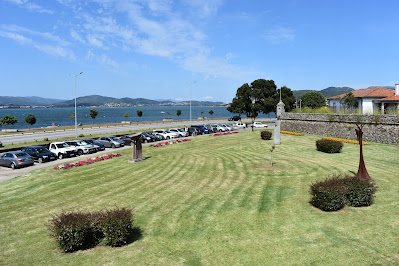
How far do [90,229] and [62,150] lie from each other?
2188cm

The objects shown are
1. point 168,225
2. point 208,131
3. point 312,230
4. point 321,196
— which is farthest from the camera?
point 208,131

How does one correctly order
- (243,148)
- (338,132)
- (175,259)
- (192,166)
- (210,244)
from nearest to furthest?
1. (175,259)
2. (210,244)
3. (192,166)
4. (243,148)
5. (338,132)

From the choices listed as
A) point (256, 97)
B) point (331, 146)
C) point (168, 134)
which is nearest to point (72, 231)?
point (331, 146)

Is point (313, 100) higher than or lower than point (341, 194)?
higher

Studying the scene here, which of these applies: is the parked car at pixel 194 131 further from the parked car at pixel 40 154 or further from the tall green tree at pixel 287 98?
the tall green tree at pixel 287 98

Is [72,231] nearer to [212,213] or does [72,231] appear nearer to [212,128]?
[212,213]

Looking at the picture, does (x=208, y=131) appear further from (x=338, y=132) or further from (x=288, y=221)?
(x=288, y=221)

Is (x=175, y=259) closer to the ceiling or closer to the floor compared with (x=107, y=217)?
closer to the floor

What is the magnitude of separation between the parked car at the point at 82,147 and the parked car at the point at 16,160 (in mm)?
5134

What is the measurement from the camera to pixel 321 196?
1230 centimetres

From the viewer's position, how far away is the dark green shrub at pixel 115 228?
31.8 ft

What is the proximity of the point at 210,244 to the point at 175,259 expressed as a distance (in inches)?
59.1

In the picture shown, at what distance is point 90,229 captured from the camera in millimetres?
9898

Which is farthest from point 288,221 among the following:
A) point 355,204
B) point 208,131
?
point 208,131
